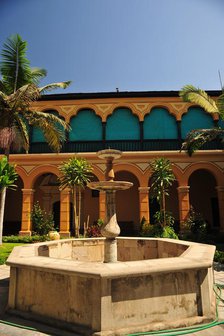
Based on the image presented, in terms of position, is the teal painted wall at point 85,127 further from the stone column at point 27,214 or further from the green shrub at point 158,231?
the green shrub at point 158,231

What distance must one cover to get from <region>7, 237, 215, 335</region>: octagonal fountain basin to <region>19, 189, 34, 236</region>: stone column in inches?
462

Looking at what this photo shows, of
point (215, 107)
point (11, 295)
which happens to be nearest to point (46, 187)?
point (215, 107)

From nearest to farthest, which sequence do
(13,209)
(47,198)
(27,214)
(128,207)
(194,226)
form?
(194,226)
(27,214)
(128,207)
(47,198)
(13,209)

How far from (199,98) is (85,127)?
8048 millimetres

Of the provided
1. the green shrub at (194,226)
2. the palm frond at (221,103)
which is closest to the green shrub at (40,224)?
the green shrub at (194,226)

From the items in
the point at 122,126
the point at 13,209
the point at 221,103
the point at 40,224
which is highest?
the point at 122,126

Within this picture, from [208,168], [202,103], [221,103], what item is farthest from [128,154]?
[221,103]

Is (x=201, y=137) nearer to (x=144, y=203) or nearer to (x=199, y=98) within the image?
(x=199, y=98)

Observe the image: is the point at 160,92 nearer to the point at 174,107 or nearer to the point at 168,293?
the point at 174,107

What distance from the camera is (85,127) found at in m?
16.8

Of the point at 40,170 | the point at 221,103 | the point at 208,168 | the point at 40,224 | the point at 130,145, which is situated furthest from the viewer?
the point at 130,145

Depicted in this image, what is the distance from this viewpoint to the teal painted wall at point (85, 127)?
16625 mm

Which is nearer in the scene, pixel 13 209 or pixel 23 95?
pixel 23 95

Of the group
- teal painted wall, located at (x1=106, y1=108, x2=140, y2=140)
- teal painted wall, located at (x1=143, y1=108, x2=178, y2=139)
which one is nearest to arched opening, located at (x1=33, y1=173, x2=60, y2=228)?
teal painted wall, located at (x1=106, y1=108, x2=140, y2=140)
